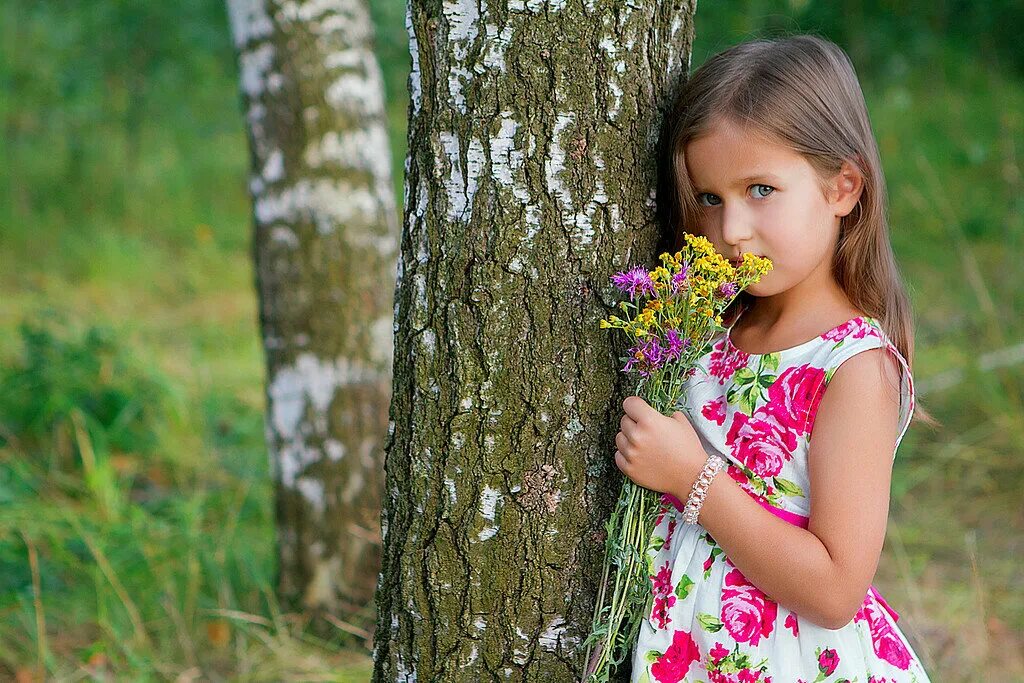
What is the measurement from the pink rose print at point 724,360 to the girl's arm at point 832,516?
0.18 metres

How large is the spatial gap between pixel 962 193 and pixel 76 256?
643 centimetres

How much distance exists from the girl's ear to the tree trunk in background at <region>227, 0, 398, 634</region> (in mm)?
1654

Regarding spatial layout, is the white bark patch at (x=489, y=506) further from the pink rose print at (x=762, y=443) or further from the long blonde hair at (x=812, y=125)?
the long blonde hair at (x=812, y=125)

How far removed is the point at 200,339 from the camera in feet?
19.5

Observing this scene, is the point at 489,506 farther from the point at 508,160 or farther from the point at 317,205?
the point at 317,205

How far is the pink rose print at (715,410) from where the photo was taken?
161cm

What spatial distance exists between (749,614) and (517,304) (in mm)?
595

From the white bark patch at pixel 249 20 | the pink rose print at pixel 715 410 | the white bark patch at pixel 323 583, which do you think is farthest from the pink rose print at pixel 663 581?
the white bark patch at pixel 249 20

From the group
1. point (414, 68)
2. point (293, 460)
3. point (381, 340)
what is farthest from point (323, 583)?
point (414, 68)

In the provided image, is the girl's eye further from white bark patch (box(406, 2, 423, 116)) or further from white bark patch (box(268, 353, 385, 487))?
white bark patch (box(268, 353, 385, 487))

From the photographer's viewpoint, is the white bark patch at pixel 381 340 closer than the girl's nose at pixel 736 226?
No

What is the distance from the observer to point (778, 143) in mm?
1519

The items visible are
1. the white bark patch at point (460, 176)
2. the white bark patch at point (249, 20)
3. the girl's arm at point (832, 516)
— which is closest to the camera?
the girl's arm at point (832, 516)

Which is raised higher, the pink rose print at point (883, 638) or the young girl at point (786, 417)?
the young girl at point (786, 417)
